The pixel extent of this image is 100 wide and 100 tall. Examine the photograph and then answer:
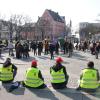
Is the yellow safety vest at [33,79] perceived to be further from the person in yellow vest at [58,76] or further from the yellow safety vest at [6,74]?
the yellow safety vest at [6,74]

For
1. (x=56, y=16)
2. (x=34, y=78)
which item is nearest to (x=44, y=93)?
(x=34, y=78)

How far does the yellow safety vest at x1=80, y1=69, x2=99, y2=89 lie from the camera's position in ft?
39.7

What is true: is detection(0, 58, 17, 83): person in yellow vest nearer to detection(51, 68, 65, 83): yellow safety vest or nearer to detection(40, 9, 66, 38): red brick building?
detection(51, 68, 65, 83): yellow safety vest

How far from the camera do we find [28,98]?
11.4 meters

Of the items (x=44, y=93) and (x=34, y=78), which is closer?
(x=44, y=93)

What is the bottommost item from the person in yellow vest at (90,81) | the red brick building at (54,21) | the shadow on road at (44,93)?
the shadow on road at (44,93)

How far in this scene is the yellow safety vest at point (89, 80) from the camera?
1209cm

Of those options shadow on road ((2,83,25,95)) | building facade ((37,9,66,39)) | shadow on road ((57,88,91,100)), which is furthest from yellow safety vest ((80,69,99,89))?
building facade ((37,9,66,39))

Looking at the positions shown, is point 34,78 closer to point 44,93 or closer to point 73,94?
point 44,93

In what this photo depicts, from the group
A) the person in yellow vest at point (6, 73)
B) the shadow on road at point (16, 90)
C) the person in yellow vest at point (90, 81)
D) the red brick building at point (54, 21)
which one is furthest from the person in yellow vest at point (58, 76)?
the red brick building at point (54, 21)

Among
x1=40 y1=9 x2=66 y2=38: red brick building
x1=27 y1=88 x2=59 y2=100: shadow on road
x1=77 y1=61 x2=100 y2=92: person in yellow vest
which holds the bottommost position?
x1=27 y1=88 x2=59 y2=100: shadow on road

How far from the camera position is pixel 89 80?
476 inches

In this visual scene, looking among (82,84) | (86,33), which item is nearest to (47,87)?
(82,84)

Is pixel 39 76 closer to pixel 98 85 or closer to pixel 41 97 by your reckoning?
pixel 41 97
